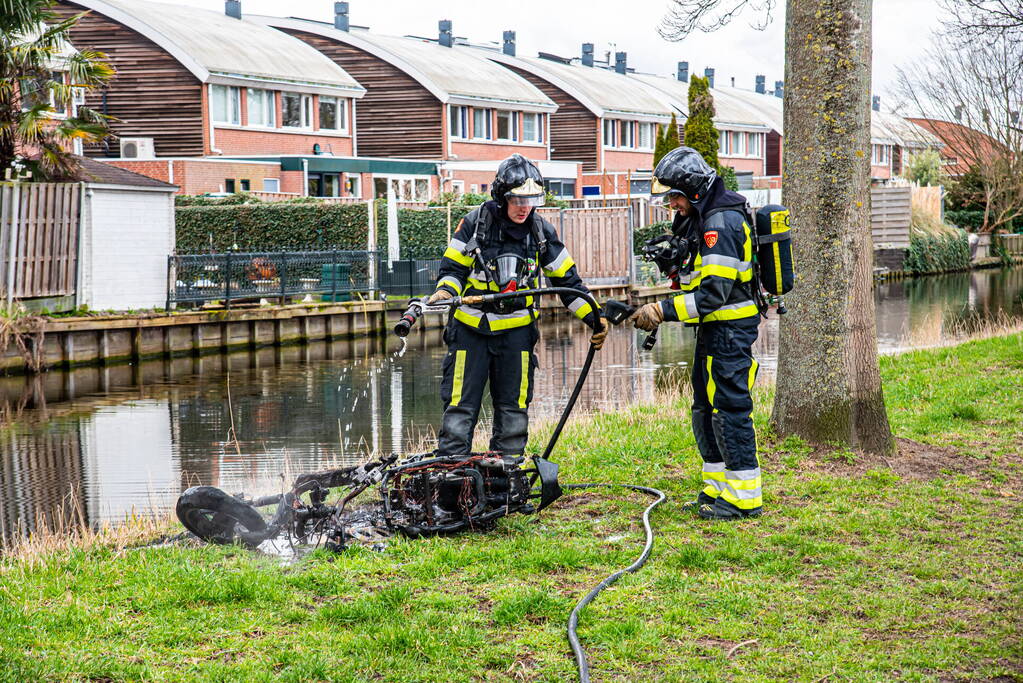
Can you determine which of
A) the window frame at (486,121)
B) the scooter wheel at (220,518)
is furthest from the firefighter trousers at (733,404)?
the window frame at (486,121)

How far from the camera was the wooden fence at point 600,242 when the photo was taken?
102 ft

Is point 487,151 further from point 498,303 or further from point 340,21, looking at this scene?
point 498,303

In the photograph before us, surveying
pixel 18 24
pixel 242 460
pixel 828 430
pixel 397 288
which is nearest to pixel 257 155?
pixel 397 288

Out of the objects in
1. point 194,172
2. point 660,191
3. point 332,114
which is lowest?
point 660,191

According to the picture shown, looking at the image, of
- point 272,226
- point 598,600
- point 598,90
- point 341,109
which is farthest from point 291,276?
point 598,90

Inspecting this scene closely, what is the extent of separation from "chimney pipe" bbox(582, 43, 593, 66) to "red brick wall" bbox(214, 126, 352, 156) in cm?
3292

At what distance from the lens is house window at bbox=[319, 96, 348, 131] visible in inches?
1747

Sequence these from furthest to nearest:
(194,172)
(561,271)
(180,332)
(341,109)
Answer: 1. (341,109)
2. (194,172)
3. (180,332)
4. (561,271)

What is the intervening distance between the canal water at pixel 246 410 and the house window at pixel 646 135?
34.3 metres

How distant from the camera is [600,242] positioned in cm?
3167

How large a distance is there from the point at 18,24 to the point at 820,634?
2071cm

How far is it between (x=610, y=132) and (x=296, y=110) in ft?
64.5

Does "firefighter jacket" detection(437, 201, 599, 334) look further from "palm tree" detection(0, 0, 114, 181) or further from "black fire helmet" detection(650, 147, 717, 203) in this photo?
"palm tree" detection(0, 0, 114, 181)

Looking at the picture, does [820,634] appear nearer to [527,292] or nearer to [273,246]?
[527,292]
